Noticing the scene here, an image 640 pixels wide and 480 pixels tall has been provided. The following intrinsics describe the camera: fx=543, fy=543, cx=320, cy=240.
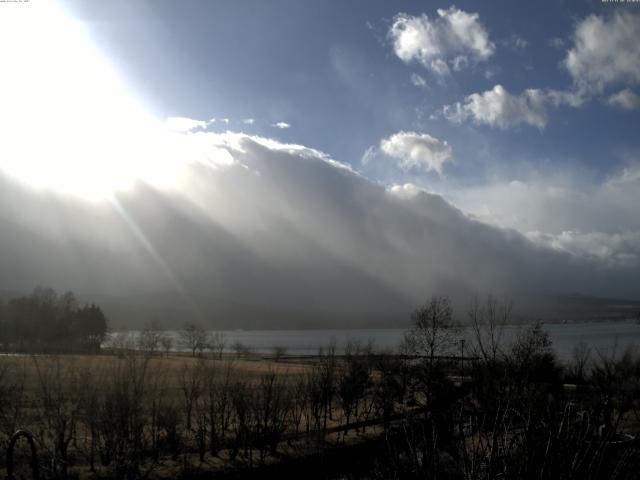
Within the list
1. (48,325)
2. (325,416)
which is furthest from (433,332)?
(48,325)

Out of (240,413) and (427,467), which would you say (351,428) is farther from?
(427,467)

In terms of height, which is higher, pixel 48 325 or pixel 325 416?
pixel 48 325

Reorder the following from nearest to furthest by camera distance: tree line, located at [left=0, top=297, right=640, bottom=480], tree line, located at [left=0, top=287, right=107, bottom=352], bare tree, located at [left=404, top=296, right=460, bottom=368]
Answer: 1. tree line, located at [left=0, top=297, right=640, bottom=480]
2. bare tree, located at [left=404, top=296, right=460, bottom=368]
3. tree line, located at [left=0, top=287, right=107, bottom=352]

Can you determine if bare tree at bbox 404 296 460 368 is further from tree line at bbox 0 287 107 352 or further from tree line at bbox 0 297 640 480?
tree line at bbox 0 287 107 352

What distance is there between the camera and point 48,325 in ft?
491

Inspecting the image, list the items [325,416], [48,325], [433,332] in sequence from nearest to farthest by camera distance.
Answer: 1. [325,416]
2. [433,332]
3. [48,325]

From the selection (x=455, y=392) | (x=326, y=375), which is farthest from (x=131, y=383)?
(x=455, y=392)

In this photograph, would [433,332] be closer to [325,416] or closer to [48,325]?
[325,416]

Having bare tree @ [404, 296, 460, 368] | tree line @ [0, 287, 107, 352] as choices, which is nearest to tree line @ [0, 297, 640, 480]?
bare tree @ [404, 296, 460, 368]

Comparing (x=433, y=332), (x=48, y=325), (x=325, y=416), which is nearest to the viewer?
(x=325, y=416)

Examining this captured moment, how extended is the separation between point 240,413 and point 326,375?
15.0 m

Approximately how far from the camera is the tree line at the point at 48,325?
464 feet

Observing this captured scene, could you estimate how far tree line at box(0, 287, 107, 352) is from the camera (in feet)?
464

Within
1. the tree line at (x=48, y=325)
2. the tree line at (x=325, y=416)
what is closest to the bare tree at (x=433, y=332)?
the tree line at (x=325, y=416)
